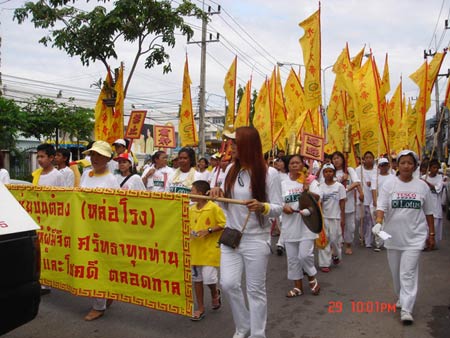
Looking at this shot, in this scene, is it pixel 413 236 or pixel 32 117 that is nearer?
pixel 413 236

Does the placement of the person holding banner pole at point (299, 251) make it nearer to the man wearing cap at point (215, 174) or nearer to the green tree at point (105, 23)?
the man wearing cap at point (215, 174)

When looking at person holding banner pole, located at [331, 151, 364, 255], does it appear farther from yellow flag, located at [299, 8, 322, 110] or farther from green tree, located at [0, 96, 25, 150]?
green tree, located at [0, 96, 25, 150]

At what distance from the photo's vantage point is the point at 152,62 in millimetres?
12086

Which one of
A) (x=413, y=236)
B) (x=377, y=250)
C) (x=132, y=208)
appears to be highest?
(x=132, y=208)

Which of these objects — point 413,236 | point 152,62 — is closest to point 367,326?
point 413,236

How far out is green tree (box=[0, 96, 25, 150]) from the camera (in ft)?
62.3

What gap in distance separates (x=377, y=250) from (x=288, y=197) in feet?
10.8

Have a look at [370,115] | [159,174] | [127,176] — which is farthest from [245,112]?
[127,176]

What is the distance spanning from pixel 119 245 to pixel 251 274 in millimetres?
1477

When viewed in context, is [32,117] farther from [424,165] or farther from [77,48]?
[424,165]

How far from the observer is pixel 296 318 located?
4.93m

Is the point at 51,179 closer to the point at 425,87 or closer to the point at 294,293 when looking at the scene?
the point at 294,293

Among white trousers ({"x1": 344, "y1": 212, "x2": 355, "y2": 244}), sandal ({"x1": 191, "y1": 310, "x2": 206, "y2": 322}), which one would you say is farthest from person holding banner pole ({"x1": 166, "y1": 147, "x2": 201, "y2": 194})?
white trousers ({"x1": 344, "y1": 212, "x2": 355, "y2": 244})

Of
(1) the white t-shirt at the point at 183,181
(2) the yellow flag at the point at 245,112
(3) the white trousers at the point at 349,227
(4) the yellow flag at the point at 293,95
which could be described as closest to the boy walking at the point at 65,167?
(1) the white t-shirt at the point at 183,181
